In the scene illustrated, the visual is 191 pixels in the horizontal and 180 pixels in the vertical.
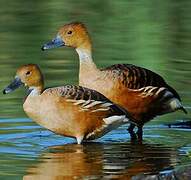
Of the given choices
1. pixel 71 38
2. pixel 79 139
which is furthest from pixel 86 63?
pixel 79 139

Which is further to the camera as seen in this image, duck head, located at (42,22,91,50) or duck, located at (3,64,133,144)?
duck head, located at (42,22,91,50)

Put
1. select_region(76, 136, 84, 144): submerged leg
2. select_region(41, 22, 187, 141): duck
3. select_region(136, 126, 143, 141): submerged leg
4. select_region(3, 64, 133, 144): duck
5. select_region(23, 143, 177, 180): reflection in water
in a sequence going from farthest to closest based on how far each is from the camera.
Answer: select_region(41, 22, 187, 141): duck, select_region(136, 126, 143, 141): submerged leg, select_region(76, 136, 84, 144): submerged leg, select_region(3, 64, 133, 144): duck, select_region(23, 143, 177, 180): reflection in water

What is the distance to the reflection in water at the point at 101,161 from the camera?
1090cm

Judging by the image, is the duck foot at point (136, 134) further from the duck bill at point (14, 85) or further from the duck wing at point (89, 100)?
the duck bill at point (14, 85)

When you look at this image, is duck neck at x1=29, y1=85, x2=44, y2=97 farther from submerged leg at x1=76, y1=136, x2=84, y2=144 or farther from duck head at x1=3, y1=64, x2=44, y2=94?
submerged leg at x1=76, y1=136, x2=84, y2=144

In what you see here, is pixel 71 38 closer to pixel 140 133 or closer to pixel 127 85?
pixel 127 85

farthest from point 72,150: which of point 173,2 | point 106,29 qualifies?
point 173,2

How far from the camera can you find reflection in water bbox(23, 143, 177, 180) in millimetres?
10898

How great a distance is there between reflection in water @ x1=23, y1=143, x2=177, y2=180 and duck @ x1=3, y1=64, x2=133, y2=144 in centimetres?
19

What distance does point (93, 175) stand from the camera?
1084 centimetres

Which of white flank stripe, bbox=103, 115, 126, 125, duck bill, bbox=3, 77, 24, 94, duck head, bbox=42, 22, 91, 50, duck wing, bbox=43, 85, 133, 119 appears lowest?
white flank stripe, bbox=103, 115, 126, 125

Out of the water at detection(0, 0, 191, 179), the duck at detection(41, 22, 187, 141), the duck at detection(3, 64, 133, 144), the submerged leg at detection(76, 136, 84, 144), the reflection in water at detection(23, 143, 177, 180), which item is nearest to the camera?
the reflection in water at detection(23, 143, 177, 180)

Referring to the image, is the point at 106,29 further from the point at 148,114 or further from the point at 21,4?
the point at 148,114

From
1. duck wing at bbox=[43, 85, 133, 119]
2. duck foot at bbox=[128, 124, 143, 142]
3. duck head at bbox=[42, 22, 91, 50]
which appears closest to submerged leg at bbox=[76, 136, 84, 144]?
duck wing at bbox=[43, 85, 133, 119]
